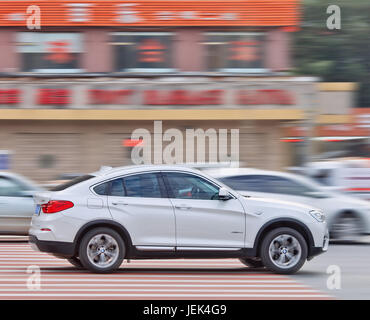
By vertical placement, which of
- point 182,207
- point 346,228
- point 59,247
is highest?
point 182,207

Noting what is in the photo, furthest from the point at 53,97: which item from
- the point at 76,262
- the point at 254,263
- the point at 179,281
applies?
the point at 179,281

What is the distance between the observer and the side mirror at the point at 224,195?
1116 cm

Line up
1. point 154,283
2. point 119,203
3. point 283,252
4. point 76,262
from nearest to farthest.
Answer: point 154,283
point 119,203
point 283,252
point 76,262

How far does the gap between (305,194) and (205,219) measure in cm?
595

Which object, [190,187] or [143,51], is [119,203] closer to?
[190,187]

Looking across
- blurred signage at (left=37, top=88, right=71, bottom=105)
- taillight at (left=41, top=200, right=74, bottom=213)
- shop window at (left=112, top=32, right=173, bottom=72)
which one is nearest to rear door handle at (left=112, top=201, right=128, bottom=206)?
taillight at (left=41, top=200, right=74, bottom=213)

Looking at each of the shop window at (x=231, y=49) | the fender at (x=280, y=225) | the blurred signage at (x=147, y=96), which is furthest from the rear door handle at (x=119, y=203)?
the shop window at (x=231, y=49)

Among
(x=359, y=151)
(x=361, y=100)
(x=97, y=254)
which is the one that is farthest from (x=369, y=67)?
(x=97, y=254)

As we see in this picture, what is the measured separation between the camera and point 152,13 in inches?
1116

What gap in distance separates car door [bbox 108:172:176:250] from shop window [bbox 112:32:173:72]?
57.4 feet

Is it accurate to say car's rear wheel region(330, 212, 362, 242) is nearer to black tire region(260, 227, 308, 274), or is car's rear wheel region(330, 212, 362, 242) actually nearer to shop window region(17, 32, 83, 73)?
black tire region(260, 227, 308, 274)

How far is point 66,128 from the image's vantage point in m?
28.2

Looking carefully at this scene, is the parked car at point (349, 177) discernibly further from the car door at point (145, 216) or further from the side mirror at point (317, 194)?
the car door at point (145, 216)

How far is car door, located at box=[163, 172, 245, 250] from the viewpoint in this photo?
36.4ft
